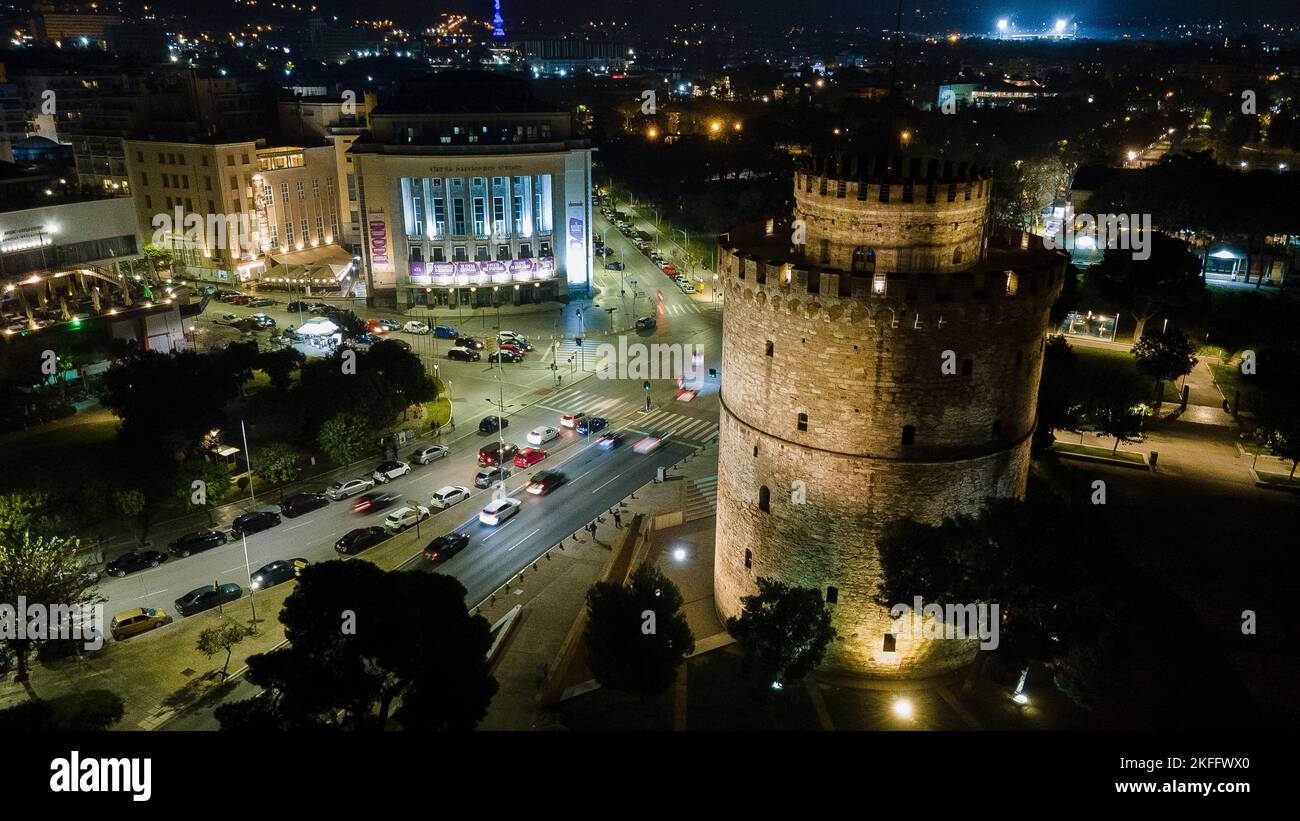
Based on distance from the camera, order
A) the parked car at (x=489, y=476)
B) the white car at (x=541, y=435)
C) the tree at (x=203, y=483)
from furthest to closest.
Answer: the white car at (x=541, y=435)
the parked car at (x=489, y=476)
the tree at (x=203, y=483)

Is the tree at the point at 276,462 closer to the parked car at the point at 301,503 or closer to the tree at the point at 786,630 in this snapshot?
the parked car at the point at 301,503

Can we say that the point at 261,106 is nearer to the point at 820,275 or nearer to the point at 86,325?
the point at 86,325

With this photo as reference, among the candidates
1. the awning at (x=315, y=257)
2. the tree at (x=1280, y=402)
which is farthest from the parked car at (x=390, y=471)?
the awning at (x=315, y=257)

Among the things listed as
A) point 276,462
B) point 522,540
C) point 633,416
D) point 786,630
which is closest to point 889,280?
point 786,630

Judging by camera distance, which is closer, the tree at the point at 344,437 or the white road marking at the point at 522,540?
the white road marking at the point at 522,540

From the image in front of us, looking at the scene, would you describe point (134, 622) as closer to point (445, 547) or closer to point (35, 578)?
point (35, 578)

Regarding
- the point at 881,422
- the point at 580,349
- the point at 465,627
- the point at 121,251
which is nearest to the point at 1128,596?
the point at 881,422

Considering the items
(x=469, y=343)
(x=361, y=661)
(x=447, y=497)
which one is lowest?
(x=447, y=497)
